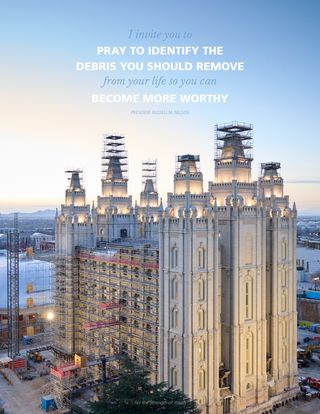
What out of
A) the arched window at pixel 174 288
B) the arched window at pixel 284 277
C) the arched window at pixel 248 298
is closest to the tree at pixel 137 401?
the arched window at pixel 174 288

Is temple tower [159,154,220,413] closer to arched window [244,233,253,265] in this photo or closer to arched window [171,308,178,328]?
arched window [171,308,178,328]

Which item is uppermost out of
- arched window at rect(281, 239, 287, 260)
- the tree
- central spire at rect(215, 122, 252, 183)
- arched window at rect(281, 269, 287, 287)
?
central spire at rect(215, 122, 252, 183)

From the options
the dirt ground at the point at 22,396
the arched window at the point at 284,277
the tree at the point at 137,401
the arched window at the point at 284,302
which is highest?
the arched window at the point at 284,277

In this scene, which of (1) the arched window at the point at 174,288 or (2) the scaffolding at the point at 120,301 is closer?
(1) the arched window at the point at 174,288

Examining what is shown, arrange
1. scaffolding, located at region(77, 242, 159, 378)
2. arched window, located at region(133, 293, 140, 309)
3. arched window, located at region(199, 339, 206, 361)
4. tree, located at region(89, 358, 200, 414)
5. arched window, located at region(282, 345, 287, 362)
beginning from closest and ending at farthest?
tree, located at region(89, 358, 200, 414) < arched window, located at region(199, 339, 206, 361) < scaffolding, located at region(77, 242, 159, 378) < arched window, located at region(133, 293, 140, 309) < arched window, located at region(282, 345, 287, 362)

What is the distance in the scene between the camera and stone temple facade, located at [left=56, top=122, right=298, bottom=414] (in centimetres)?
4406

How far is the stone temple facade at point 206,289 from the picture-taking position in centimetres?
4406

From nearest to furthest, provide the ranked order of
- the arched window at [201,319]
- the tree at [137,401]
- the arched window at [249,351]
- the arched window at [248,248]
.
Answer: the tree at [137,401] < the arched window at [201,319] < the arched window at [249,351] < the arched window at [248,248]

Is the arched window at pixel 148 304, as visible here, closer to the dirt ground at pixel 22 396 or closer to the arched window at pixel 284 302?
the dirt ground at pixel 22 396

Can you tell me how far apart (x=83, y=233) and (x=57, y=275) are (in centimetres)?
677

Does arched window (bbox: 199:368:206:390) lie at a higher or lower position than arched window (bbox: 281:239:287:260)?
lower

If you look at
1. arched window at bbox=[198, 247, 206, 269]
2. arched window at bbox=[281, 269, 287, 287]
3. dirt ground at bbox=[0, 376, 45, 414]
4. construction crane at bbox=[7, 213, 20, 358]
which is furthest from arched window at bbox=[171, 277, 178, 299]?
construction crane at bbox=[7, 213, 20, 358]

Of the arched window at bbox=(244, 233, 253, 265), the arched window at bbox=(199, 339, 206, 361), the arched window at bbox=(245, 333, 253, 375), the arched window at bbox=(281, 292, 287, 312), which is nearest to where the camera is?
the arched window at bbox=(199, 339, 206, 361)

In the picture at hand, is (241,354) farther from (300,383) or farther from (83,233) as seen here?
(83,233)
